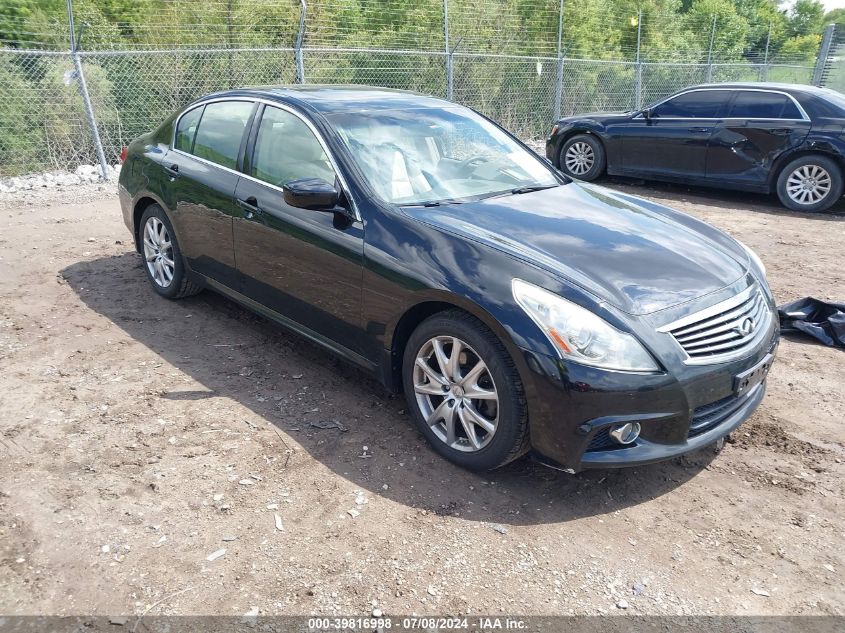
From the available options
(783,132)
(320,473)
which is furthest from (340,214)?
(783,132)

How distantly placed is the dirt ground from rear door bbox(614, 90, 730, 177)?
18.2ft

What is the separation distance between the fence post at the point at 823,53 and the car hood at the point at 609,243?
56.5ft

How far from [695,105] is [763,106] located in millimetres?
901

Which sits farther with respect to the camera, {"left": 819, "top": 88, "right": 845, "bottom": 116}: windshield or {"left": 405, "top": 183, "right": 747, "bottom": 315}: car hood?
{"left": 819, "top": 88, "right": 845, "bottom": 116}: windshield

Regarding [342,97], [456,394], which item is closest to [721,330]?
[456,394]

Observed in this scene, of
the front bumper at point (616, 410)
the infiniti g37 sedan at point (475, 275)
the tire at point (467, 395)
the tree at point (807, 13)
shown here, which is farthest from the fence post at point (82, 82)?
the tree at point (807, 13)

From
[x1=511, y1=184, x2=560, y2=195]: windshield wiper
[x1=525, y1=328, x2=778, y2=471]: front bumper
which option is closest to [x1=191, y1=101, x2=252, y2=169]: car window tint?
[x1=511, y1=184, x2=560, y2=195]: windshield wiper

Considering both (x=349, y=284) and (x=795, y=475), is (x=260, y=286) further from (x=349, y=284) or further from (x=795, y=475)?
(x=795, y=475)

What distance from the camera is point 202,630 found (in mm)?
2428

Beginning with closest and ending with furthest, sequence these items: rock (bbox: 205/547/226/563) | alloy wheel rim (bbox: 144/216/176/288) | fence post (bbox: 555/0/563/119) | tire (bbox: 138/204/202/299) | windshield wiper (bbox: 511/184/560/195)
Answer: rock (bbox: 205/547/226/563) → windshield wiper (bbox: 511/184/560/195) → tire (bbox: 138/204/202/299) → alloy wheel rim (bbox: 144/216/176/288) → fence post (bbox: 555/0/563/119)

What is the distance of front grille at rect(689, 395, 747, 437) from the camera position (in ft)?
10.1

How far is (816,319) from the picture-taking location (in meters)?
5.14

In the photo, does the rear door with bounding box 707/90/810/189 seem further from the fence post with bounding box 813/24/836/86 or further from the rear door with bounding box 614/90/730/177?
the fence post with bounding box 813/24/836/86

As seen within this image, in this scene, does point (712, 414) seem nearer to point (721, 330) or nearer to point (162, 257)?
point (721, 330)
